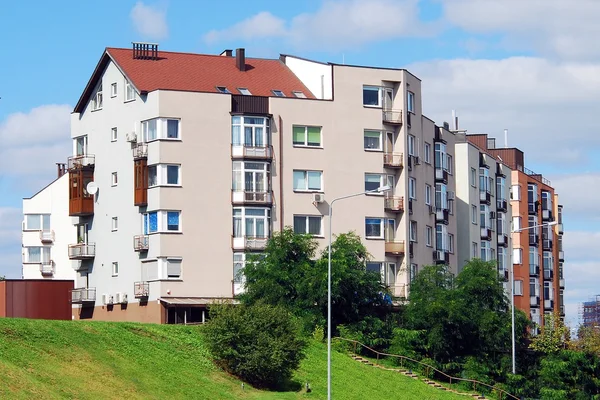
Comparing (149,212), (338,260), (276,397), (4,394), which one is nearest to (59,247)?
(149,212)

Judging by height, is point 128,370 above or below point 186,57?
below

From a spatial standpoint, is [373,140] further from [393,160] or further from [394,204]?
[394,204]

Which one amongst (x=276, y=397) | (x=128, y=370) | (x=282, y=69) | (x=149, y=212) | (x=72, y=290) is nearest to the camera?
(x=128, y=370)

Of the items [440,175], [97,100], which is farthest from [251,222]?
[440,175]

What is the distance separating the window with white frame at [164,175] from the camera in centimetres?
7525

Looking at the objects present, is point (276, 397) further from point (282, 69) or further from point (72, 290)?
point (282, 69)

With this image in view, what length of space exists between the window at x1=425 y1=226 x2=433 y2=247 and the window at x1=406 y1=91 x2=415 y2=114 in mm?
8685

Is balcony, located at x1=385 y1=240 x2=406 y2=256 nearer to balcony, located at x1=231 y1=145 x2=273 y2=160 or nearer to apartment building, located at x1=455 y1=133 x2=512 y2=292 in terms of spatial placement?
balcony, located at x1=231 y1=145 x2=273 y2=160

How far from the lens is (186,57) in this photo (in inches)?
3248

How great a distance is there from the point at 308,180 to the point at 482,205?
27.5m

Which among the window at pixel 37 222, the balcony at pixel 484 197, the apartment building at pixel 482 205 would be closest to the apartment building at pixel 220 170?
the apartment building at pixel 482 205

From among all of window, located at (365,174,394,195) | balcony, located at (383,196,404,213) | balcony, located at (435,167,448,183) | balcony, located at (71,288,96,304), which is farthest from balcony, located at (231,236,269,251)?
balcony, located at (435,167,448,183)

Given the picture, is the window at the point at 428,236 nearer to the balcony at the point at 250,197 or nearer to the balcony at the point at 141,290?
the balcony at the point at 250,197

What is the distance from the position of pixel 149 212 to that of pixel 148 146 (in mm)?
4000
